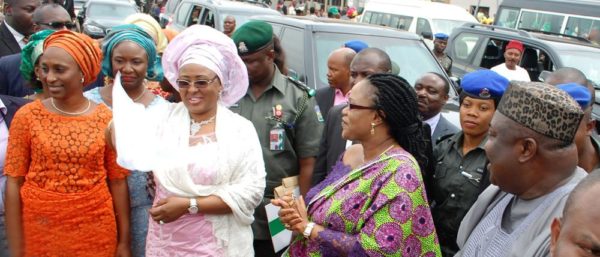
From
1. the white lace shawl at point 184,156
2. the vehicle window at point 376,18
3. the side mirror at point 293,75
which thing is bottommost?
the vehicle window at point 376,18

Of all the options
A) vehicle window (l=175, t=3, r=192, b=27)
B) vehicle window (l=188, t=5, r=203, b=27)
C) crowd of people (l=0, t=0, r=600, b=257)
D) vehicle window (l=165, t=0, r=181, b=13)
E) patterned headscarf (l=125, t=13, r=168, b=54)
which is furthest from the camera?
vehicle window (l=165, t=0, r=181, b=13)

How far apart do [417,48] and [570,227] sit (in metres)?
4.79

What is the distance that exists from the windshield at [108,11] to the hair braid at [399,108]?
16.9 meters

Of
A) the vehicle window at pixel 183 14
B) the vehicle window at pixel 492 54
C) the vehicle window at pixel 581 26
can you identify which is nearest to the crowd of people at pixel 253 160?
the vehicle window at pixel 492 54

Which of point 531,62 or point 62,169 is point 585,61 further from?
point 62,169

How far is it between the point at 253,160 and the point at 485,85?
1376mm

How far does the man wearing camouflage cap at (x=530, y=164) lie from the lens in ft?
5.84

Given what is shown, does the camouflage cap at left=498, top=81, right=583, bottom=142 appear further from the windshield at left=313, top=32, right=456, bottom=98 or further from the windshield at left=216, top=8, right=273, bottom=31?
the windshield at left=216, top=8, right=273, bottom=31

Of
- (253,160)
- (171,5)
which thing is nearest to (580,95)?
(253,160)

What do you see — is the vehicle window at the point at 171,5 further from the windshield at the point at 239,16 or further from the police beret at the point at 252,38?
the police beret at the point at 252,38

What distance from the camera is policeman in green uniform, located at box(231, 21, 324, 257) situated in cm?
316

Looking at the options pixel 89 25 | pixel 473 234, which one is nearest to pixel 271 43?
pixel 473 234

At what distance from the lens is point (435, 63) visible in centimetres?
591

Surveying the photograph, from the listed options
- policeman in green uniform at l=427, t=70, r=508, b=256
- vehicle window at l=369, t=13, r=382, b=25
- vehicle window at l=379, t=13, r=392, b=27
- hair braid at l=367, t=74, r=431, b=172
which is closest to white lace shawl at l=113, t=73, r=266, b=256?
hair braid at l=367, t=74, r=431, b=172
